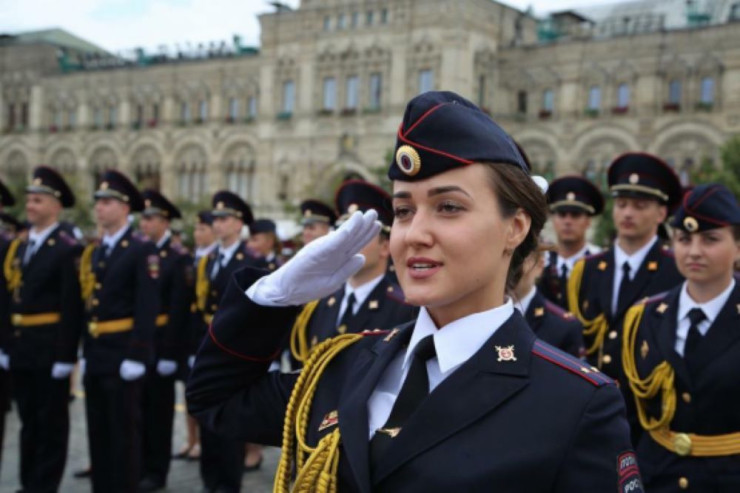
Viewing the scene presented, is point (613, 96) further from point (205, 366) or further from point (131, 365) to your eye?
point (205, 366)

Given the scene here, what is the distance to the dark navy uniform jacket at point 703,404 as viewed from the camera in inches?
148

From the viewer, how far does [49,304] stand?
660 centimetres

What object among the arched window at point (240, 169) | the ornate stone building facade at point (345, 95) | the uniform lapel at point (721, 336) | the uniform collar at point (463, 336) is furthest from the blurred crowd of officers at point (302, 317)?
the arched window at point (240, 169)

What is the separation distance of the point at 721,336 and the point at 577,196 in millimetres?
3121

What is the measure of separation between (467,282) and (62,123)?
1750 inches

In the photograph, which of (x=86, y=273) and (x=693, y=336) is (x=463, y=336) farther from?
(x=86, y=273)

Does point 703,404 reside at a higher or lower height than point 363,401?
lower

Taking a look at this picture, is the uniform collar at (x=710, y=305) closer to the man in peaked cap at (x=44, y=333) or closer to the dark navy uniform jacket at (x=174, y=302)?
the man in peaked cap at (x=44, y=333)

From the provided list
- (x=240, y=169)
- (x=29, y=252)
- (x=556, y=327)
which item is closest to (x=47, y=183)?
(x=29, y=252)

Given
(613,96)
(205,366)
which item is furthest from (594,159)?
(205,366)

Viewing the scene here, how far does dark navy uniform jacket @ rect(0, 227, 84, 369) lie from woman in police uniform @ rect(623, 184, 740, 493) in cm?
418

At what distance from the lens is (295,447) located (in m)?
2.29

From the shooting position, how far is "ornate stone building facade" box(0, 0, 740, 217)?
29500 mm

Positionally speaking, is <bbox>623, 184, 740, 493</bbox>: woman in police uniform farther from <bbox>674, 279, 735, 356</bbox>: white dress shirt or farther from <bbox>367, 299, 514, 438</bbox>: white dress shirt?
<bbox>367, 299, 514, 438</bbox>: white dress shirt
